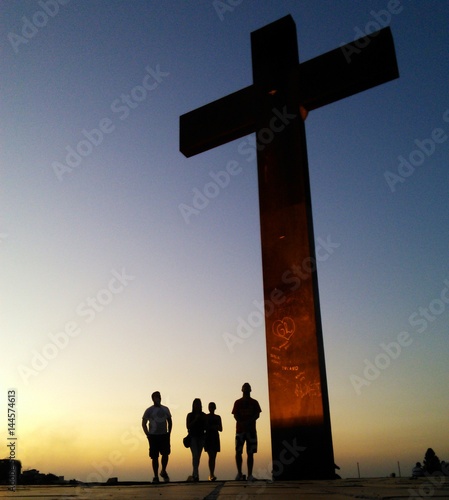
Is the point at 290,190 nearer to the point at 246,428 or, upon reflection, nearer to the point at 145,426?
the point at 246,428

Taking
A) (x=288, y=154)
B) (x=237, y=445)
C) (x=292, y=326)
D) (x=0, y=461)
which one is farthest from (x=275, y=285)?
(x=0, y=461)

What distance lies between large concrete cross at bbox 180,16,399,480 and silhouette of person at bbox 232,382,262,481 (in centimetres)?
86

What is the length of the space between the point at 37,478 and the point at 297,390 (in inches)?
183

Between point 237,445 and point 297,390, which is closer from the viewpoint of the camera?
point 297,390

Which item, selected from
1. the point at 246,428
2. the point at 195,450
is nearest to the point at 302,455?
the point at 246,428

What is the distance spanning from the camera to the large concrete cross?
19.1 feet

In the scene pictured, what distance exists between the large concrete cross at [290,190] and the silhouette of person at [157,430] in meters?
1.75

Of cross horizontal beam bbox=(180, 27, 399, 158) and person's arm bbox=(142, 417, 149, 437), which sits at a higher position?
cross horizontal beam bbox=(180, 27, 399, 158)

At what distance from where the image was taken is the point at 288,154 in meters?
6.81

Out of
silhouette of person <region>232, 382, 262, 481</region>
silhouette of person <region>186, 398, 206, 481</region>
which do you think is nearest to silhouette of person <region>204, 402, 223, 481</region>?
silhouette of person <region>186, 398, 206, 481</region>

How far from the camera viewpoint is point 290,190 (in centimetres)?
661

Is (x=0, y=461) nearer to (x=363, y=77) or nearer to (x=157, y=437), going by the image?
(x=157, y=437)

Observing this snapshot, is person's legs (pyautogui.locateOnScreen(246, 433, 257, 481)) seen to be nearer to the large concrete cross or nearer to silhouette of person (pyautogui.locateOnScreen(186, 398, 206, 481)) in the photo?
silhouette of person (pyautogui.locateOnScreen(186, 398, 206, 481))

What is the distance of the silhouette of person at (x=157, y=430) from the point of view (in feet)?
23.1
